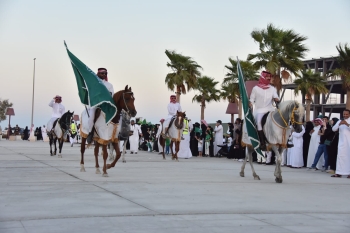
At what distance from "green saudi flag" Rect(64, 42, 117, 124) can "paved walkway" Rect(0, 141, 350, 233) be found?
1.74m

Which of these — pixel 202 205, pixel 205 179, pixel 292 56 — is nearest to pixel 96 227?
pixel 202 205

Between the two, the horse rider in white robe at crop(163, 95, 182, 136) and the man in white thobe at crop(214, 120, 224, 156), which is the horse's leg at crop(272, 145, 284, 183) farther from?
the man in white thobe at crop(214, 120, 224, 156)

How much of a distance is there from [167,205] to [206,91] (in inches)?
1719

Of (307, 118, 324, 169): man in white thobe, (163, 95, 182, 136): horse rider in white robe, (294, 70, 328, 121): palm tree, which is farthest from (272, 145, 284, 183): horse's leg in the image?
(294, 70, 328, 121): palm tree

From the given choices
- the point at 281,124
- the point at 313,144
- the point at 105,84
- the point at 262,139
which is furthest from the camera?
the point at 313,144

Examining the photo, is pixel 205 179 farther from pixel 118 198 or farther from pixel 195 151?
pixel 195 151

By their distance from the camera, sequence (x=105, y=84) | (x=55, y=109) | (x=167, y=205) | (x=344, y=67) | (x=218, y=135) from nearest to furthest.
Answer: (x=167, y=205), (x=105, y=84), (x=55, y=109), (x=218, y=135), (x=344, y=67)

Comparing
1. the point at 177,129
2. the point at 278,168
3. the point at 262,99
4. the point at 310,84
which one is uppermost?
the point at 310,84

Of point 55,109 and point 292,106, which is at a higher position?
point 55,109

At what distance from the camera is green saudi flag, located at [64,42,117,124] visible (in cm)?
1428

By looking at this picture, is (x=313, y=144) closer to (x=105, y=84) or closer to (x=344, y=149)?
(x=344, y=149)

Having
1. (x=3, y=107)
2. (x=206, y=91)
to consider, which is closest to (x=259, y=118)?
(x=206, y=91)

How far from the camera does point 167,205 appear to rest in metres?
9.16

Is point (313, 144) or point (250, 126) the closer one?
point (250, 126)
